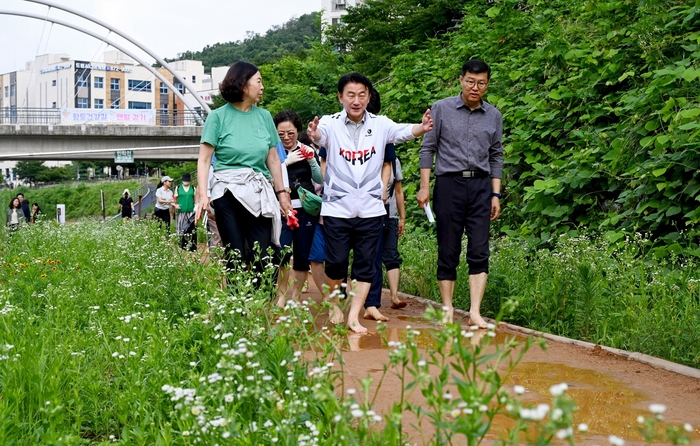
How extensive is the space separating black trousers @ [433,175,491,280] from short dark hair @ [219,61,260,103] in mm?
1838

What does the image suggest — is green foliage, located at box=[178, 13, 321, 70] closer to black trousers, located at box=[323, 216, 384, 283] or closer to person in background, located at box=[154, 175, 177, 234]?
person in background, located at box=[154, 175, 177, 234]

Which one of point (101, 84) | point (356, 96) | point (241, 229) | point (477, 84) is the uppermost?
point (101, 84)

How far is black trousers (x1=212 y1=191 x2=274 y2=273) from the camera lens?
660 cm

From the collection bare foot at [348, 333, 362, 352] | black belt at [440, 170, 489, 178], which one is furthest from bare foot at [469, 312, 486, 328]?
black belt at [440, 170, 489, 178]

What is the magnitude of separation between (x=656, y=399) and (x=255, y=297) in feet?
7.80

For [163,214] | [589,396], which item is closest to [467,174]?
[589,396]

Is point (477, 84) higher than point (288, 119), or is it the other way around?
point (477, 84)

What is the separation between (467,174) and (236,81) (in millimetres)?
A: 2018

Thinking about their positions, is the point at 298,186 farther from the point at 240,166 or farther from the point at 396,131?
the point at 240,166

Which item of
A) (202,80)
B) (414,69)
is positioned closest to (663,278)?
(414,69)

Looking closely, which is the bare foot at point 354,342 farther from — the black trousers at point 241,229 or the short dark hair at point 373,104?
the short dark hair at point 373,104

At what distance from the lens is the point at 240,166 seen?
21.8ft

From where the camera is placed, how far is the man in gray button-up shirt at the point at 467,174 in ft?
23.6

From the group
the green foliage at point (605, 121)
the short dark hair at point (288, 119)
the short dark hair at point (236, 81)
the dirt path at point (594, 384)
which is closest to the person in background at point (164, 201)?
the green foliage at point (605, 121)
